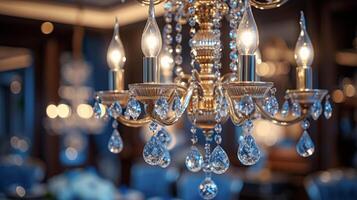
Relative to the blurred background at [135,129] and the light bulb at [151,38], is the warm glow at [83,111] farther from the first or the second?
the light bulb at [151,38]

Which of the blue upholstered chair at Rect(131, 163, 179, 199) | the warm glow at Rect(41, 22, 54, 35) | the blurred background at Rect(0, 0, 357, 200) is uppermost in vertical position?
the warm glow at Rect(41, 22, 54, 35)

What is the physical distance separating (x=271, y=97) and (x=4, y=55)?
9395 mm

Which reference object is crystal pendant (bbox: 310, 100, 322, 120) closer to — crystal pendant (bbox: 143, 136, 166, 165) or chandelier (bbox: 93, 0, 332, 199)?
chandelier (bbox: 93, 0, 332, 199)

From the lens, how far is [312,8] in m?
4.67

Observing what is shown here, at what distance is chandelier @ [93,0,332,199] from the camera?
124cm

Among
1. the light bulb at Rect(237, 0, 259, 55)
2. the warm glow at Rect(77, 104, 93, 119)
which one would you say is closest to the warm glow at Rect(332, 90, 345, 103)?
the warm glow at Rect(77, 104, 93, 119)

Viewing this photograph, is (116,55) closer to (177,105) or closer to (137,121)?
(137,121)

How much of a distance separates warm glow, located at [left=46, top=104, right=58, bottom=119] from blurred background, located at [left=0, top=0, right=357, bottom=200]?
0.5 inches

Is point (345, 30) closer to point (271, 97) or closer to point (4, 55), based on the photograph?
point (271, 97)

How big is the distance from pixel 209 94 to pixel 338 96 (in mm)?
3616

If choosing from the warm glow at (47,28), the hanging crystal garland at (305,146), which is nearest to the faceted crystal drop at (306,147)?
the hanging crystal garland at (305,146)

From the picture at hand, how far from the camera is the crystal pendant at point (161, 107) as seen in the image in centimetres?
126

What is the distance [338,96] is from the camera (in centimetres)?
486

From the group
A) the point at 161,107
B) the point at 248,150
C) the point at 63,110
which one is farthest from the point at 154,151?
the point at 63,110
